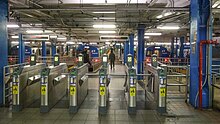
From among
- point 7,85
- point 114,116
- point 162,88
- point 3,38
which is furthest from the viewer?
point 7,85

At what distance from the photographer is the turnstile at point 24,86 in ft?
20.9

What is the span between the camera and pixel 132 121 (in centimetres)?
555

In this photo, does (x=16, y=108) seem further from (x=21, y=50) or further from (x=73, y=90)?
(x=21, y=50)

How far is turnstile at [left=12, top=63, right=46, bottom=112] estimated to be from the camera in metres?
6.37

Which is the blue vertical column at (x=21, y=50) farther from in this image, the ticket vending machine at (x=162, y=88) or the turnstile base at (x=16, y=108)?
the ticket vending machine at (x=162, y=88)

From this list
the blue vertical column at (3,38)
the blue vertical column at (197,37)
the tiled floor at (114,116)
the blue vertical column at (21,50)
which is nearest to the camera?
the tiled floor at (114,116)

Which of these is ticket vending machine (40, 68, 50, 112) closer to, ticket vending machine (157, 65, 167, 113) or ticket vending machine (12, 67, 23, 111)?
ticket vending machine (12, 67, 23, 111)

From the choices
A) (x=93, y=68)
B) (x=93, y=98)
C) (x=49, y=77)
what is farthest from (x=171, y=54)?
(x=49, y=77)

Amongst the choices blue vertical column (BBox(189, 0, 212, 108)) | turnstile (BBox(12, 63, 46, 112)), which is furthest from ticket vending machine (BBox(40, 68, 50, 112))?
blue vertical column (BBox(189, 0, 212, 108))

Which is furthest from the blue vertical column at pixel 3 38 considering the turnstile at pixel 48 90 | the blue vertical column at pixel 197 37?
the blue vertical column at pixel 197 37

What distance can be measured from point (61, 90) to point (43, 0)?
3425 millimetres

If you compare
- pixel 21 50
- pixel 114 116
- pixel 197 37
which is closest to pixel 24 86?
pixel 114 116

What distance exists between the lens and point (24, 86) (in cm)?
682

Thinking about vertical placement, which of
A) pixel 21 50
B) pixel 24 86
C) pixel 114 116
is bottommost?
pixel 114 116
